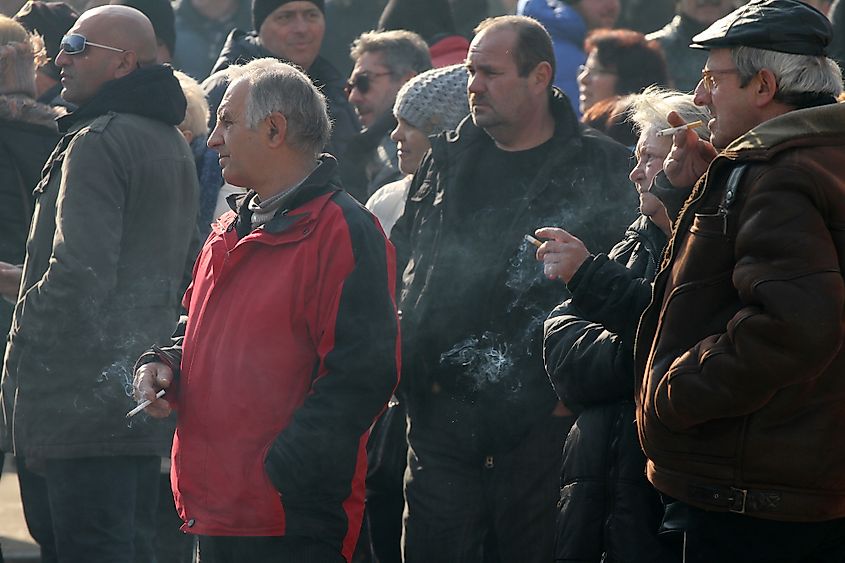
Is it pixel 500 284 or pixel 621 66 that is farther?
pixel 621 66

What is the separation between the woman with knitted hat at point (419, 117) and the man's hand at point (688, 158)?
2.20 metres

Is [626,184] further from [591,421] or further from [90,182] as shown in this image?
[90,182]

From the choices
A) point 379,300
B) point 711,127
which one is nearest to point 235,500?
point 379,300

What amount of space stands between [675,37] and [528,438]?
13.0ft

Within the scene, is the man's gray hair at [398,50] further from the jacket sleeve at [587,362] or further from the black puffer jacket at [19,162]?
the jacket sleeve at [587,362]

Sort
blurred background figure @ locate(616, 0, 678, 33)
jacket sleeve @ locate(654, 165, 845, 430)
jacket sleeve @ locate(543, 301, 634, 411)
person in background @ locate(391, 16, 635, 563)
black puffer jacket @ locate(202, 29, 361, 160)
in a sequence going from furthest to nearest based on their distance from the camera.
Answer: blurred background figure @ locate(616, 0, 678, 33) → black puffer jacket @ locate(202, 29, 361, 160) → person in background @ locate(391, 16, 635, 563) → jacket sleeve @ locate(543, 301, 634, 411) → jacket sleeve @ locate(654, 165, 845, 430)

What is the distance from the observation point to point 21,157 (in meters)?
5.88

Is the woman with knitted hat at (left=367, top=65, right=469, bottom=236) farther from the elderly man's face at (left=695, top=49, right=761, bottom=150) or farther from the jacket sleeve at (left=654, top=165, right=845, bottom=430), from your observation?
the jacket sleeve at (left=654, top=165, right=845, bottom=430)

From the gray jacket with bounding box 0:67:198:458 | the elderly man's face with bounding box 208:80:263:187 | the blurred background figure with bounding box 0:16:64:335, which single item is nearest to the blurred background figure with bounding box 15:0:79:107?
the blurred background figure with bounding box 0:16:64:335

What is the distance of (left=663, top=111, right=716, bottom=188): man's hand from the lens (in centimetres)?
353

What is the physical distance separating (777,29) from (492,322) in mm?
1877

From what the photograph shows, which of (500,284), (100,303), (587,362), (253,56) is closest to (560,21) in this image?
(253,56)

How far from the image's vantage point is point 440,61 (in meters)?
7.82

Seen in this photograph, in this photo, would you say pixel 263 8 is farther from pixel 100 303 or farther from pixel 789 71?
pixel 789 71
